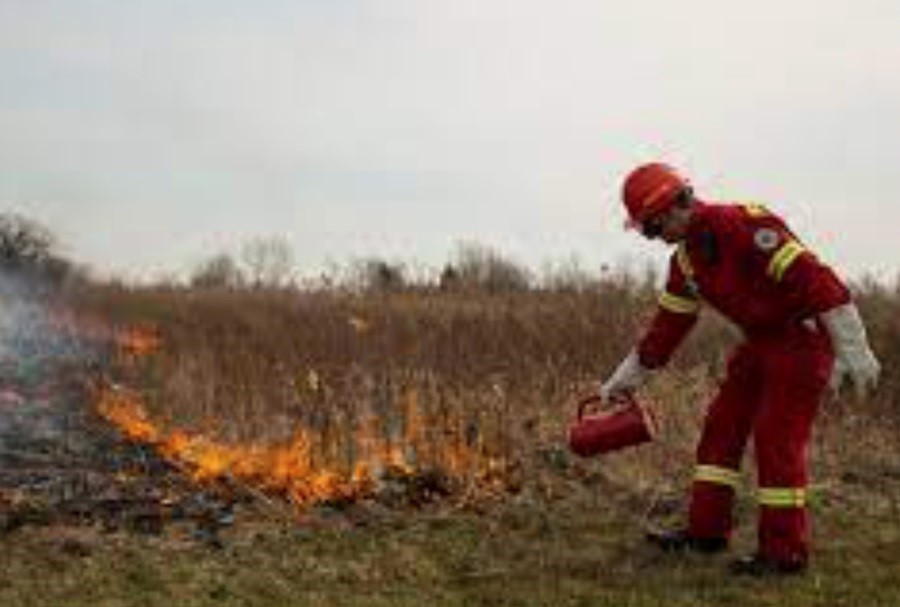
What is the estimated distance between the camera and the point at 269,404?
1109 cm

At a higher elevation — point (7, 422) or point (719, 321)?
point (719, 321)

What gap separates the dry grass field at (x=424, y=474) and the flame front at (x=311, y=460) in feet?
0.06

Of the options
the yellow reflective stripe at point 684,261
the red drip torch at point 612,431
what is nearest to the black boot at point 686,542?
the red drip torch at point 612,431

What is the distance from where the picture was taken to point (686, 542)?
27.7ft

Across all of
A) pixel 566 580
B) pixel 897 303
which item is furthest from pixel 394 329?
pixel 566 580

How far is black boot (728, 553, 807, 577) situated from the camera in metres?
7.88

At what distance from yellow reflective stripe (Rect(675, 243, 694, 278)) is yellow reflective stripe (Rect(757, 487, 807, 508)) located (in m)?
1.10

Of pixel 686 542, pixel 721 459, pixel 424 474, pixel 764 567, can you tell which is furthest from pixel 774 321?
pixel 424 474

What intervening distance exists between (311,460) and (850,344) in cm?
331

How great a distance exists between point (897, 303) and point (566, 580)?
10988mm

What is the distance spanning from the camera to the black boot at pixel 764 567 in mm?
7875


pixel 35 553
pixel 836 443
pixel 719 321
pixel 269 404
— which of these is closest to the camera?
pixel 35 553

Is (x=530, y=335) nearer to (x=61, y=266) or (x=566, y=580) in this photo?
(x=61, y=266)

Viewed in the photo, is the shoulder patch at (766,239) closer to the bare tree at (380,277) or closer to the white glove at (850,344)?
the white glove at (850,344)
